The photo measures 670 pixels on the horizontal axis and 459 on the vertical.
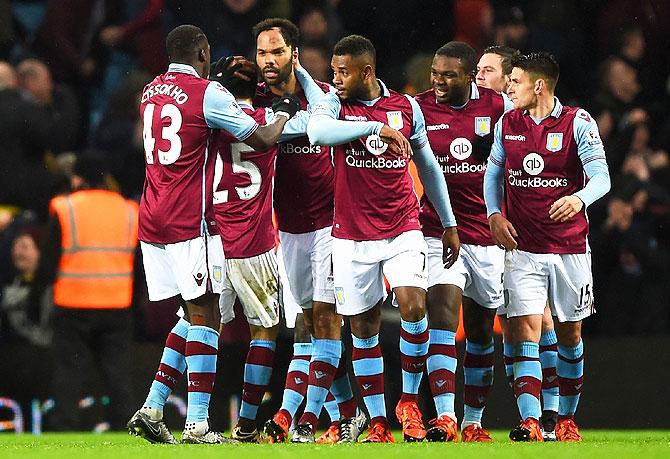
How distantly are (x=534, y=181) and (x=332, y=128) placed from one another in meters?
1.31

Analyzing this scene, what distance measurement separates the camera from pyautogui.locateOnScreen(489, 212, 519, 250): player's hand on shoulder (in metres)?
8.74

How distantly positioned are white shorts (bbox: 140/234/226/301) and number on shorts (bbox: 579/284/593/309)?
2.06m

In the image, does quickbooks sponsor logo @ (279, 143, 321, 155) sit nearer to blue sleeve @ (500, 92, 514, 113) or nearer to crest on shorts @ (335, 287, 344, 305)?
crest on shorts @ (335, 287, 344, 305)

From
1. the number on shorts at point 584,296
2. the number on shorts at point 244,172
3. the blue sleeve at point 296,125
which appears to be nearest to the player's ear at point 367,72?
the blue sleeve at point 296,125

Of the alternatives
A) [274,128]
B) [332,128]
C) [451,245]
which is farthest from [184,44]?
[451,245]

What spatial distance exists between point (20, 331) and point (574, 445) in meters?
5.46

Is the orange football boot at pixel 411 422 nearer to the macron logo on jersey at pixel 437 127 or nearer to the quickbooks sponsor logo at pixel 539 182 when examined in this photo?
the quickbooks sponsor logo at pixel 539 182

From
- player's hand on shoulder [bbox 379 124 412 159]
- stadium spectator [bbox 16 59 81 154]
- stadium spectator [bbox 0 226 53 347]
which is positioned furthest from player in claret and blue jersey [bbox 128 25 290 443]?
stadium spectator [bbox 16 59 81 154]

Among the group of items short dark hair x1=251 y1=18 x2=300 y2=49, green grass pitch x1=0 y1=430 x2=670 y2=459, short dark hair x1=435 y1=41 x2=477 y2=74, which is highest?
short dark hair x1=251 y1=18 x2=300 y2=49

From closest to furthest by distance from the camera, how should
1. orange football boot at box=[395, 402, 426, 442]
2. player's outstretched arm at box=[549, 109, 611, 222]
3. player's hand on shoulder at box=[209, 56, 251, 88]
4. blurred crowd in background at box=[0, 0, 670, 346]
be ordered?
orange football boot at box=[395, 402, 426, 442], player's outstretched arm at box=[549, 109, 611, 222], player's hand on shoulder at box=[209, 56, 251, 88], blurred crowd in background at box=[0, 0, 670, 346]

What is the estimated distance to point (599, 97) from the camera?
45.9 ft

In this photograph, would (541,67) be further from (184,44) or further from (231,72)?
(184,44)

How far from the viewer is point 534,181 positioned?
349 inches

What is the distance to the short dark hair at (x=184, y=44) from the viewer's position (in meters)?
8.40
